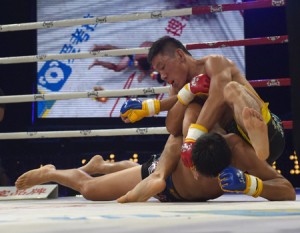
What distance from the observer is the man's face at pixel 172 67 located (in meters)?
2.16

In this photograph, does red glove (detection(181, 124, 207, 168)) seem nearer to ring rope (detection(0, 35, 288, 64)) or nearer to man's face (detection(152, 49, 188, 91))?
man's face (detection(152, 49, 188, 91))

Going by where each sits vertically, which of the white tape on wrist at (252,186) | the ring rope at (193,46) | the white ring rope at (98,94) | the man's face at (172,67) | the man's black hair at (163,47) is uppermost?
the ring rope at (193,46)

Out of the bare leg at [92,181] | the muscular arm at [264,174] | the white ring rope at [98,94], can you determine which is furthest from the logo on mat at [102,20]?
the muscular arm at [264,174]

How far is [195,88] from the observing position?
2016 millimetres

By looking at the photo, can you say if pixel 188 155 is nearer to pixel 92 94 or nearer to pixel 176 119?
pixel 176 119

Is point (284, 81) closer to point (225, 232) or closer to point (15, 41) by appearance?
→ point (225, 232)

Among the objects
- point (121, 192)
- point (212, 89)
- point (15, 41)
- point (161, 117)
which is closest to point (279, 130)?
point (212, 89)

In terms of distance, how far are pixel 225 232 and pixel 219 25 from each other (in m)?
4.44

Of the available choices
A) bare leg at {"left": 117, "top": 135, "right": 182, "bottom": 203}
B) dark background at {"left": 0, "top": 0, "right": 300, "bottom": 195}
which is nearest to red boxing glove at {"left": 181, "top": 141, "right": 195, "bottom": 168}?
bare leg at {"left": 117, "top": 135, "right": 182, "bottom": 203}

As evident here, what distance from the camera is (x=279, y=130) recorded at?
2.08m

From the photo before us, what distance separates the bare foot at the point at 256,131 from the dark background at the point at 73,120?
3.22m

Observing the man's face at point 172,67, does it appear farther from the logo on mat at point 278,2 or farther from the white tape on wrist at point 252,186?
the logo on mat at point 278,2

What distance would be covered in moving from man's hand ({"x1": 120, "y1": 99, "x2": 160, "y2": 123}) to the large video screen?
2.64 m

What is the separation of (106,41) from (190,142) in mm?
3325
